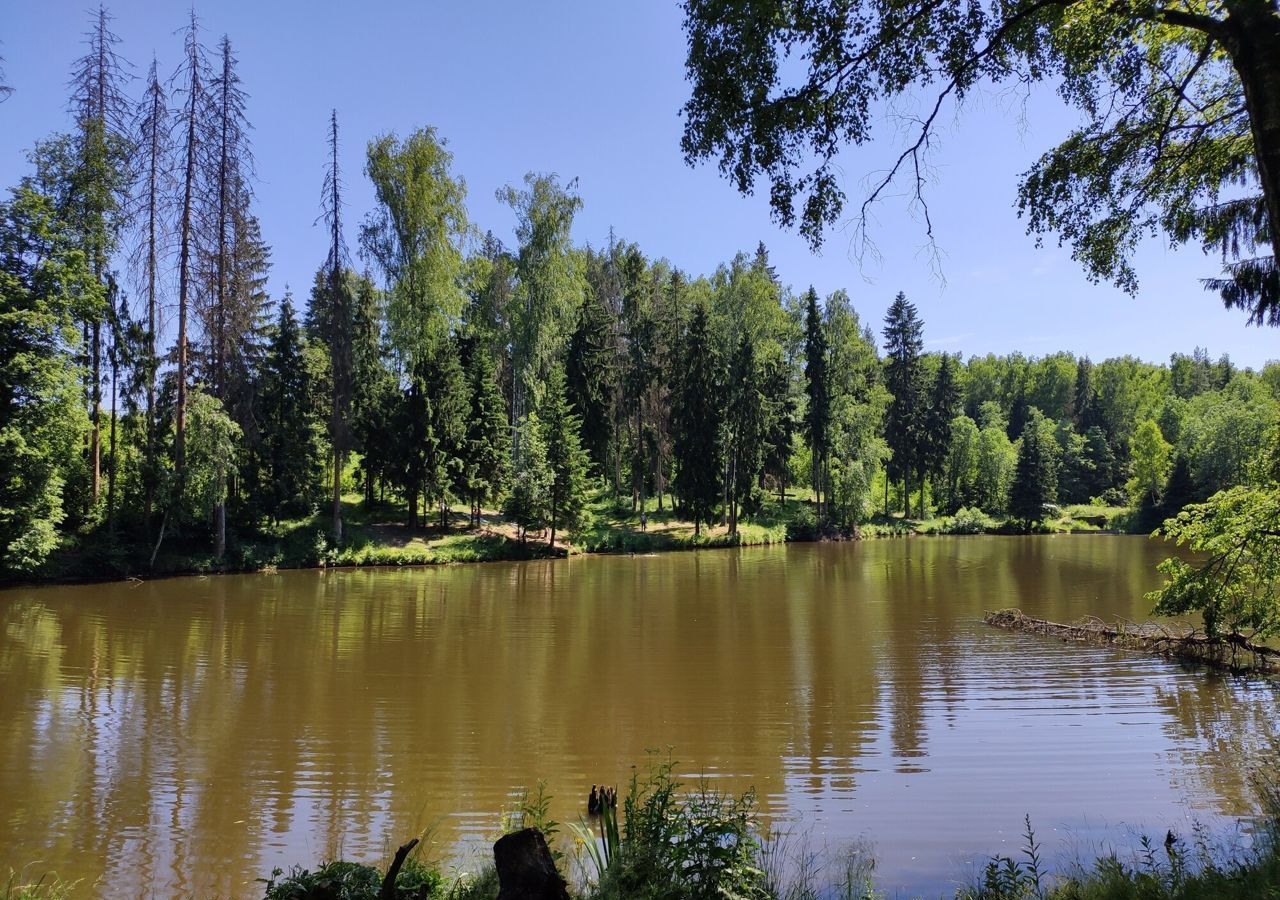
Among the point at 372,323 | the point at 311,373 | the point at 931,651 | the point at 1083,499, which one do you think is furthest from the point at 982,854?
the point at 1083,499

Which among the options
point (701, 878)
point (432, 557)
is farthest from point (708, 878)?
point (432, 557)

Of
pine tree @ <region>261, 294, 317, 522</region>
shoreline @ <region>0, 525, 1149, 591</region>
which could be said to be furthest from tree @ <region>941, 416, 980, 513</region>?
pine tree @ <region>261, 294, 317, 522</region>

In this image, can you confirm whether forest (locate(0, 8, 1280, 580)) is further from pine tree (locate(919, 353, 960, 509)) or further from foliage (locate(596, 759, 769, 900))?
foliage (locate(596, 759, 769, 900))

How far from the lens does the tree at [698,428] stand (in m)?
39.3

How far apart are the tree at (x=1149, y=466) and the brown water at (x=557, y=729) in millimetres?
50950

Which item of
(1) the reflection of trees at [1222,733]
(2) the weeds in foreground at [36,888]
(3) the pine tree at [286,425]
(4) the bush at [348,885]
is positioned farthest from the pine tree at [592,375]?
(4) the bush at [348,885]

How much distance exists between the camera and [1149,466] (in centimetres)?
6119

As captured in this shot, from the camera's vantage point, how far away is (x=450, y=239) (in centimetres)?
3303

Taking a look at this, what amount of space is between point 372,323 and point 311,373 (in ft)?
20.3

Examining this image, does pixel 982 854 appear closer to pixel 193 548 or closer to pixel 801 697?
pixel 801 697

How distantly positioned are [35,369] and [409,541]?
14810 mm

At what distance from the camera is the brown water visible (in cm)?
618

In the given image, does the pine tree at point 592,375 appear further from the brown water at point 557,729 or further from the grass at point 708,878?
the grass at point 708,878

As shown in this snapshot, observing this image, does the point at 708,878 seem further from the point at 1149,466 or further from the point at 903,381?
the point at 1149,466
